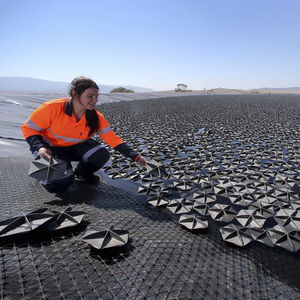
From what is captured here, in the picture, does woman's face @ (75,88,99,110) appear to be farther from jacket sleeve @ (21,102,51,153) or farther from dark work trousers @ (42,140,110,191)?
dark work trousers @ (42,140,110,191)

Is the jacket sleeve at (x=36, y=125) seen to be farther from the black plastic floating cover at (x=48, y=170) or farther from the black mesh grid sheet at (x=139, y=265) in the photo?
the black mesh grid sheet at (x=139, y=265)

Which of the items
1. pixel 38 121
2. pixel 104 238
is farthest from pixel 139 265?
pixel 38 121

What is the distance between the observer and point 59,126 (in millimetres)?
2004

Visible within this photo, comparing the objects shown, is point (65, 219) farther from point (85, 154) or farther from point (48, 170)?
point (85, 154)

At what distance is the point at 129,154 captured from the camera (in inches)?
85.5

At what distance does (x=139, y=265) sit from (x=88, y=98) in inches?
54.7

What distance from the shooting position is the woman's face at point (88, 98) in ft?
6.08

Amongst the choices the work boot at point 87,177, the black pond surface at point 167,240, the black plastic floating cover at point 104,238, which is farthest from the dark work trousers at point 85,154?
the black plastic floating cover at point 104,238

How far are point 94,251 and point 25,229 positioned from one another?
40 centimetres

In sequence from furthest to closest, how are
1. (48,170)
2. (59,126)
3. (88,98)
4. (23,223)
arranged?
(59,126) < (88,98) < (48,170) < (23,223)

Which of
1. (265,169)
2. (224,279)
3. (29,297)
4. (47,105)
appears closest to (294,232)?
(224,279)

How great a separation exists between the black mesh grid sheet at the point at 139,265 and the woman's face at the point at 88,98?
86cm

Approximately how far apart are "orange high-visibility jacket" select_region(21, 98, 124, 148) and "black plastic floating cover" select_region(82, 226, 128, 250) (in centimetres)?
111

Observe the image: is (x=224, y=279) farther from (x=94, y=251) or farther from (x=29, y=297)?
(x=29, y=297)
